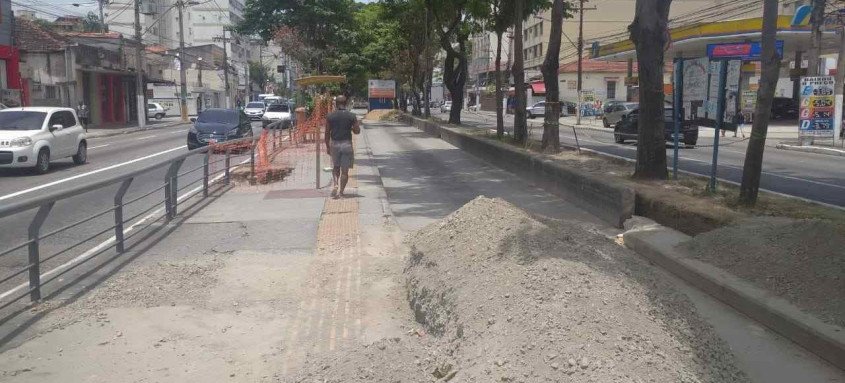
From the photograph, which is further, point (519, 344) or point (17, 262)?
point (17, 262)

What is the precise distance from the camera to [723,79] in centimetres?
1052

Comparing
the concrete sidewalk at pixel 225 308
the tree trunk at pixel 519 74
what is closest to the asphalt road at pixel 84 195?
the concrete sidewalk at pixel 225 308

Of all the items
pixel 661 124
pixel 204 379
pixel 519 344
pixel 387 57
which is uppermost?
pixel 387 57

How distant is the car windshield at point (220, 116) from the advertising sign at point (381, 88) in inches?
1628

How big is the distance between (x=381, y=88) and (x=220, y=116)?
42.3m

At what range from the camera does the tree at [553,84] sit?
16828 mm

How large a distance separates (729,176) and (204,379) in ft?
45.4

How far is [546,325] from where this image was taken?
395cm

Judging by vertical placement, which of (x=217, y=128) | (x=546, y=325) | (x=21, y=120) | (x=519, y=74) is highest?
(x=519, y=74)

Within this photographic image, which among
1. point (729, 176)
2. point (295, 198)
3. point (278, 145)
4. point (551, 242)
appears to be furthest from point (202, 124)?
point (551, 242)

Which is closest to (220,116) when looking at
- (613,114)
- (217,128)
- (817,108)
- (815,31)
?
(217,128)

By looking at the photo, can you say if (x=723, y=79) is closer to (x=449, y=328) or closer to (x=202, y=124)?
(x=449, y=328)

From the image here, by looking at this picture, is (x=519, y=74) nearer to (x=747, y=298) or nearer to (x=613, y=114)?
(x=747, y=298)

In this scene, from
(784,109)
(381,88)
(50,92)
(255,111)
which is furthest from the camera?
(381,88)
